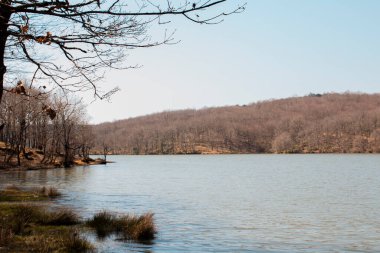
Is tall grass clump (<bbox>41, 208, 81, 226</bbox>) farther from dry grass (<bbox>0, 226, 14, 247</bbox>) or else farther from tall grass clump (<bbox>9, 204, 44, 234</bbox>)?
dry grass (<bbox>0, 226, 14, 247</bbox>)

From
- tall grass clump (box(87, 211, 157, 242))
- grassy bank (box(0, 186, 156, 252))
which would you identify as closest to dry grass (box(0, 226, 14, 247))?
grassy bank (box(0, 186, 156, 252))

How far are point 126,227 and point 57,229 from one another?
7.69 ft

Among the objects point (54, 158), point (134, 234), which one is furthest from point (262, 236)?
point (54, 158)


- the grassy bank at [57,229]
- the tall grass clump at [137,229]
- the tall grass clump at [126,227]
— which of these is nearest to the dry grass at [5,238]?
the grassy bank at [57,229]

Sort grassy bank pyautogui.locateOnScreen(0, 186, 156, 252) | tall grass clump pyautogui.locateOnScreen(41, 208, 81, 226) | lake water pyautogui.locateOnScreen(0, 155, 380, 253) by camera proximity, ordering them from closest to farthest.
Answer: grassy bank pyautogui.locateOnScreen(0, 186, 156, 252) < lake water pyautogui.locateOnScreen(0, 155, 380, 253) < tall grass clump pyautogui.locateOnScreen(41, 208, 81, 226)

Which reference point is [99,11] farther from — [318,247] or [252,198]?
[252,198]

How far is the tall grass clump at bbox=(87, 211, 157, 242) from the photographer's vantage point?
50.5 ft

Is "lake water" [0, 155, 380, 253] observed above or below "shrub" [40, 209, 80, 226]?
below

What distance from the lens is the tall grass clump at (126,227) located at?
15391mm

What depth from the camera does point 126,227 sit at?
16.0m

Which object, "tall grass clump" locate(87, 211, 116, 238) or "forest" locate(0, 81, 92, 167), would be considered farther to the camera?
"forest" locate(0, 81, 92, 167)

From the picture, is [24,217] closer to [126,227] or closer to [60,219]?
[60,219]

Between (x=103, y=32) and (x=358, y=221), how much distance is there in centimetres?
1877

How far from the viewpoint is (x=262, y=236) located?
57.9ft
